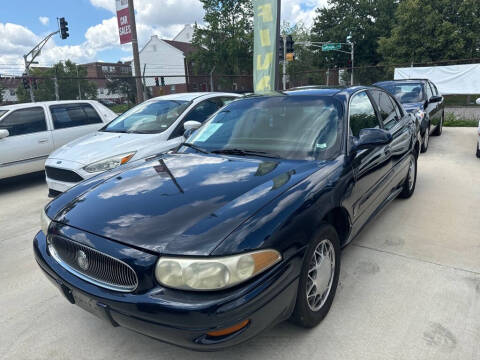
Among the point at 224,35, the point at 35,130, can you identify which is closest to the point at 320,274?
the point at 35,130

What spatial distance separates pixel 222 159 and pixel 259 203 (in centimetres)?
89

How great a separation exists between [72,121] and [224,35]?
4384 centimetres

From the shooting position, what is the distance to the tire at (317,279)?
213cm

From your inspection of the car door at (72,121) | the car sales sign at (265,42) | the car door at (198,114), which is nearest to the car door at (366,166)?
the car door at (198,114)

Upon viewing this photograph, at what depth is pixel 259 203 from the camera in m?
2.05

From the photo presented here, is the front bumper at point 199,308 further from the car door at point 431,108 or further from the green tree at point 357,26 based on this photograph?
the green tree at point 357,26

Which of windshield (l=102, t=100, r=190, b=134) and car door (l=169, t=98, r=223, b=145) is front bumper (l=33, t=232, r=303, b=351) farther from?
windshield (l=102, t=100, r=190, b=134)

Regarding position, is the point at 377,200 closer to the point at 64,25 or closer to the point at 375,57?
the point at 64,25

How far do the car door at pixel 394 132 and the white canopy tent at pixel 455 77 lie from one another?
14.6m

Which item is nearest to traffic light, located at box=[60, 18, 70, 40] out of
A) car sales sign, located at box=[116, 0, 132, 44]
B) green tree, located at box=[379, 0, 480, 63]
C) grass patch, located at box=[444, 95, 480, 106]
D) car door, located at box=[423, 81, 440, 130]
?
car sales sign, located at box=[116, 0, 132, 44]

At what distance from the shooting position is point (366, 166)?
306 centimetres

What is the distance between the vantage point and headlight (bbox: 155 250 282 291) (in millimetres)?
1725

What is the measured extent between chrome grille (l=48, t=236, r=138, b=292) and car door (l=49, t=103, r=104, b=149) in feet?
16.8

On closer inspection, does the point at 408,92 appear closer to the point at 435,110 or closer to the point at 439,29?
the point at 435,110
